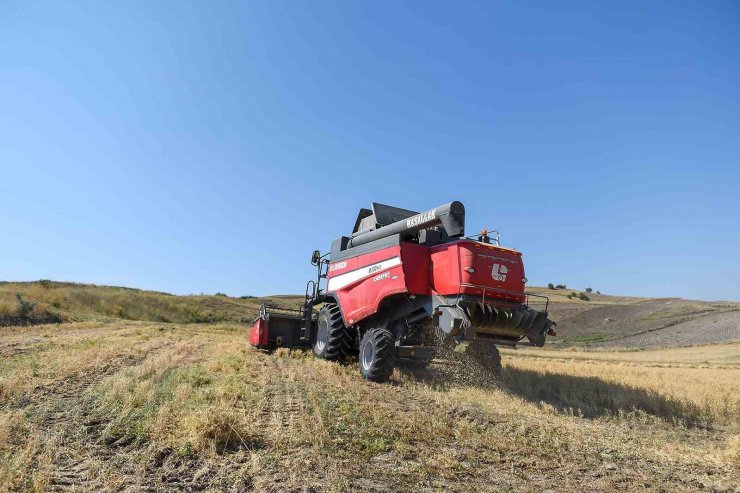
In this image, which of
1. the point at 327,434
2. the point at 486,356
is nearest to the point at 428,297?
the point at 486,356

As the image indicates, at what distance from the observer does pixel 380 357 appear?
9211 millimetres

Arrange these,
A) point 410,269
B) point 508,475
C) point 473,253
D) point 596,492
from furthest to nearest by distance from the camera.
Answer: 1. point 410,269
2. point 473,253
3. point 508,475
4. point 596,492

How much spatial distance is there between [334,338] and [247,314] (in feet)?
96.4

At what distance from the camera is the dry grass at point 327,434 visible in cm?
380

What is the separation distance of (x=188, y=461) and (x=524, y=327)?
6715mm

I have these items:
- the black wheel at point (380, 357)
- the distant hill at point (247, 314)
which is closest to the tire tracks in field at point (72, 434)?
the black wheel at point (380, 357)

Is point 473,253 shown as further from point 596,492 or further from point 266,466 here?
point 266,466

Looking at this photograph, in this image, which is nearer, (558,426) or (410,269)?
(558,426)

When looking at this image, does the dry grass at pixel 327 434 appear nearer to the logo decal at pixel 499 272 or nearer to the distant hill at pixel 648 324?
the logo decal at pixel 499 272

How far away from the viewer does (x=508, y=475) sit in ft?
13.6

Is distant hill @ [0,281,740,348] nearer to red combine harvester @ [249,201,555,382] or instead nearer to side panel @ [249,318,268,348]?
side panel @ [249,318,268,348]

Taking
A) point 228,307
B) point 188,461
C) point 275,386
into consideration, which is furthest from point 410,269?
point 228,307

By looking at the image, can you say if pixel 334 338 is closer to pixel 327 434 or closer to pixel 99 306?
pixel 327 434

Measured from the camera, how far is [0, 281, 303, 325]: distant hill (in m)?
23.1
